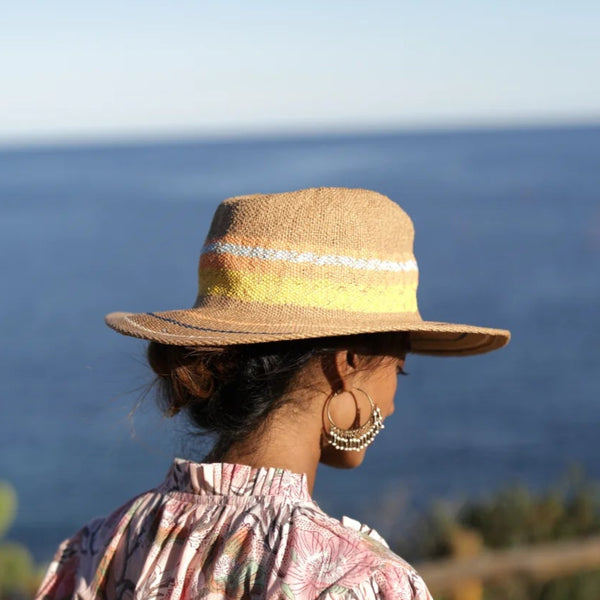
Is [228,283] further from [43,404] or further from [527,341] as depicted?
[527,341]

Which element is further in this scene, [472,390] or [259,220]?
[472,390]

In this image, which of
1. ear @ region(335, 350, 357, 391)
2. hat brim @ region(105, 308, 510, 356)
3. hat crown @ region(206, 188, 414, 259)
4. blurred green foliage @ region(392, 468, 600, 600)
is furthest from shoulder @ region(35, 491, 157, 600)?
blurred green foliage @ region(392, 468, 600, 600)

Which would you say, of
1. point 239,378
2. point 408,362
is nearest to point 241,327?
point 239,378

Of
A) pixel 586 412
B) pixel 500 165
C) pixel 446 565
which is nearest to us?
pixel 446 565

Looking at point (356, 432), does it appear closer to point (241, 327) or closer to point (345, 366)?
point (345, 366)

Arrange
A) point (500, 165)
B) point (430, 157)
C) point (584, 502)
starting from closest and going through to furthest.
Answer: point (584, 502) → point (500, 165) → point (430, 157)

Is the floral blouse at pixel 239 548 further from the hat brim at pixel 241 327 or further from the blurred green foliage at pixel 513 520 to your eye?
the blurred green foliage at pixel 513 520

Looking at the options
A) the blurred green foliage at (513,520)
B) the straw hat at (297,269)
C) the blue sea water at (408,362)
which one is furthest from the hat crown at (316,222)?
the blurred green foliage at (513,520)

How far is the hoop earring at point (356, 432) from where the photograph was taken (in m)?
1.92

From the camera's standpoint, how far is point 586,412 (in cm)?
2745

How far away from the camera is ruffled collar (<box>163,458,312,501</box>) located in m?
1.75

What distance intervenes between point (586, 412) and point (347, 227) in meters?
26.9

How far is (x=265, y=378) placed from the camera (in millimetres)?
1860

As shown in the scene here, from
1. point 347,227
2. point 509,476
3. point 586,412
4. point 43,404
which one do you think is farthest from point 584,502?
point 43,404
